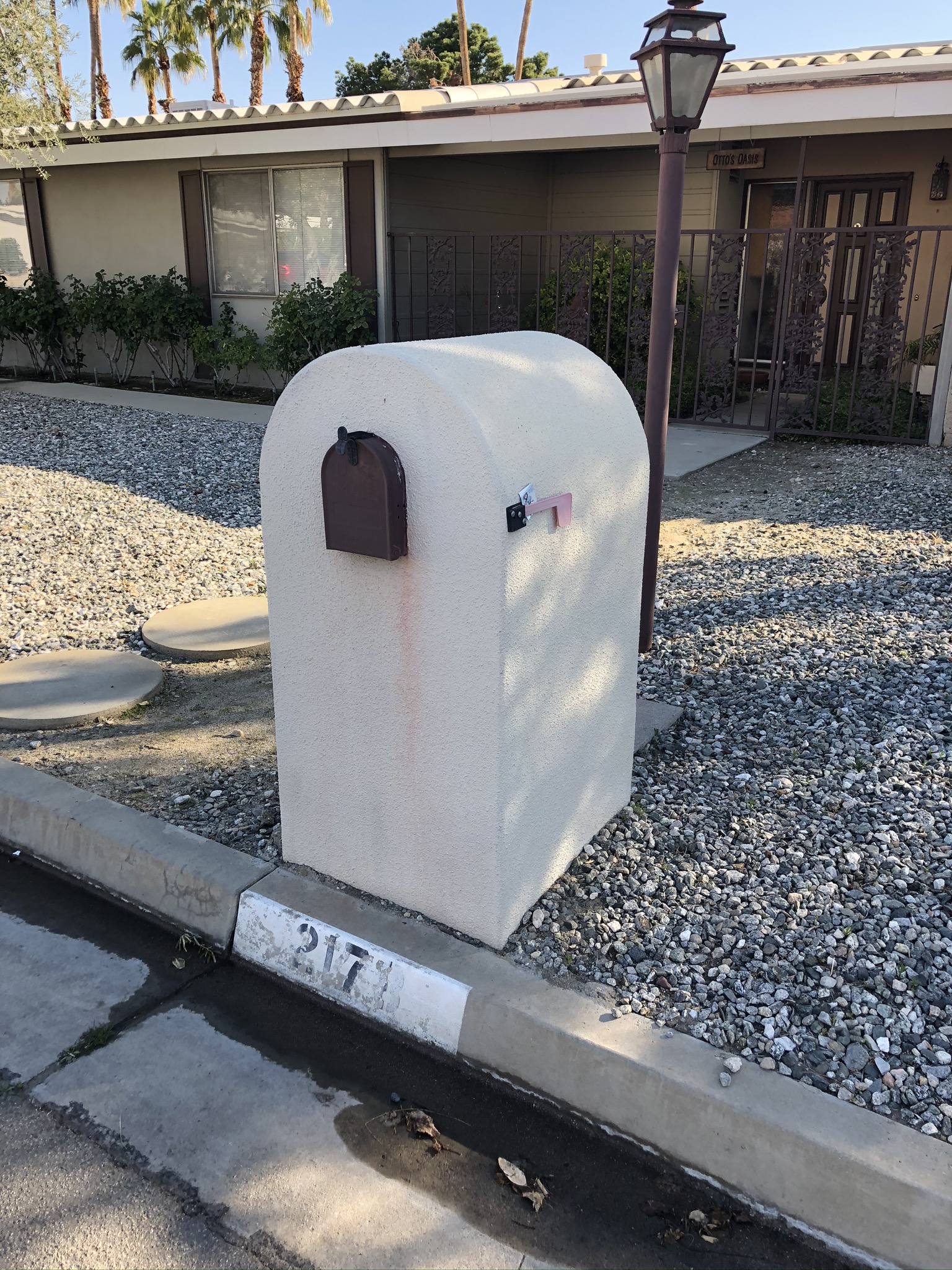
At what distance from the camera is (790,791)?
3.27 m

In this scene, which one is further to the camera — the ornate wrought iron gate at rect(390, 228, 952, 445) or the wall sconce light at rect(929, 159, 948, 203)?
the wall sconce light at rect(929, 159, 948, 203)

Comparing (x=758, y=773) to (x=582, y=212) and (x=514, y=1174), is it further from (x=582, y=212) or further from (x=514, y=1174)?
(x=582, y=212)

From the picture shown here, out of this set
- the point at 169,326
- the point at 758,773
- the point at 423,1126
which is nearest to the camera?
the point at 423,1126

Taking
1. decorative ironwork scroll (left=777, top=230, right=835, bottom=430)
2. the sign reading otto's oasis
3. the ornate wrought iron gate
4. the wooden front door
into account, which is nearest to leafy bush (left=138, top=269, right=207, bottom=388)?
the ornate wrought iron gate

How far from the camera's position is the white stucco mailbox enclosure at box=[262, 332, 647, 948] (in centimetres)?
228

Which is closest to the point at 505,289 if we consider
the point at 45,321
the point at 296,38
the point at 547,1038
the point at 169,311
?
the point at 169,311

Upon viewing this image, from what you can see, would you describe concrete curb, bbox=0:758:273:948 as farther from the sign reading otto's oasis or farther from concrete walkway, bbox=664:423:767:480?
the sign reading otto's oasis

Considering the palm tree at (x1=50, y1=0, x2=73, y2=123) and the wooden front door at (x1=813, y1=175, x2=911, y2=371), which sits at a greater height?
the palm tree at (x1=50, y1=0, x2=73, y2=123)

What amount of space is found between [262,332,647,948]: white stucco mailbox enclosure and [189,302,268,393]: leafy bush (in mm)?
9057

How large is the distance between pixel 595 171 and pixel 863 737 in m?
11.1

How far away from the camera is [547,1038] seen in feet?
7.43

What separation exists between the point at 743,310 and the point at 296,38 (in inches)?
951

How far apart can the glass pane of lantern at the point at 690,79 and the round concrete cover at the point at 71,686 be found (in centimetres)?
308

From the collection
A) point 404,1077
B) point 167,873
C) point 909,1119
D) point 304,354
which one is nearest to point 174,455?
point 304,354
